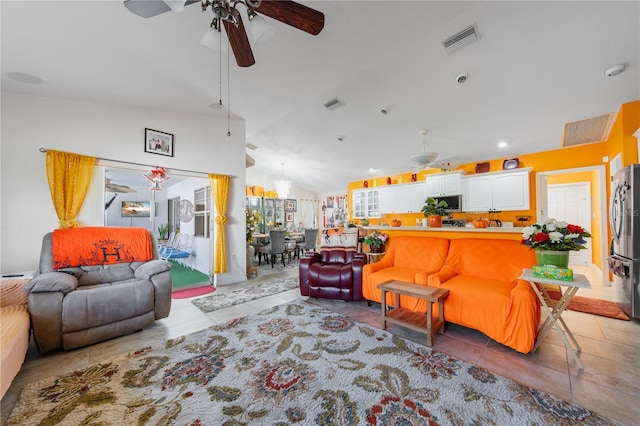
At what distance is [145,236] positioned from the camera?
3109 mm

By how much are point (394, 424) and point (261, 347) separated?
128cm

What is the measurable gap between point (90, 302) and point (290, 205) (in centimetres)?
706

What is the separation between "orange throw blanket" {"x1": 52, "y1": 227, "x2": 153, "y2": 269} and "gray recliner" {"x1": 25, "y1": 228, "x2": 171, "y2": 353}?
0.07 m

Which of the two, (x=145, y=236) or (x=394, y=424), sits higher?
A: (x=145, y=236)

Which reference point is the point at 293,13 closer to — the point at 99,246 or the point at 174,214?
the point at 99,246

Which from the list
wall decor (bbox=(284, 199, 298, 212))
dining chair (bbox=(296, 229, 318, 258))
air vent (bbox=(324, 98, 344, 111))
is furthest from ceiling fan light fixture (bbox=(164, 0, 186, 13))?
wall decor (bbox=(284, 199, 298, 212))

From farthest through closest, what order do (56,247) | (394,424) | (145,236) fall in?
(145,236) → (56,247) → (394,424)

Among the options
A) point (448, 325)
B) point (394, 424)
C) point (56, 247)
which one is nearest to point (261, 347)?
point (394, 424)

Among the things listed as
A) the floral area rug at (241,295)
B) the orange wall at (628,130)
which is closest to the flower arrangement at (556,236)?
the orange wall at (628,130)

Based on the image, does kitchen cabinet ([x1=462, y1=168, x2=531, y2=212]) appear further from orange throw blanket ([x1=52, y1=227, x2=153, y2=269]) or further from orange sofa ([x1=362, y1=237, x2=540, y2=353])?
orange throw blanket ([x1=52, y1=227, x2=153, y2=269])

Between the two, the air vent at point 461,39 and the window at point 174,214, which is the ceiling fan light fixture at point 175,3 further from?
the window at point 174,214

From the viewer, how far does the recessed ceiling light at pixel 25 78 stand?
2.51m

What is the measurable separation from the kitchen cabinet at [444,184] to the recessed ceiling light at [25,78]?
6715 mm

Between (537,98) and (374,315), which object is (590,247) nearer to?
(537,98)
